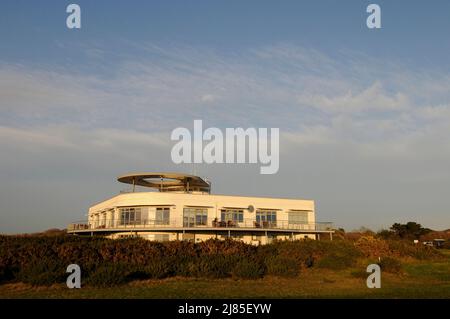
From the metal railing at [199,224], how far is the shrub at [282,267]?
1978 cm

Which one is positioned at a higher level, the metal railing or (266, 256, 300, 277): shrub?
the metal railing

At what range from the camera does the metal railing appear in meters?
41.8

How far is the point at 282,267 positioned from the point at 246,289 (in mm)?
5356

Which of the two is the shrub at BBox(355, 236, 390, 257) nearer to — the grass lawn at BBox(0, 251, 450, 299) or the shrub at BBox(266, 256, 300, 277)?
the grass lawn at BBox(0, 251, 450, 299)

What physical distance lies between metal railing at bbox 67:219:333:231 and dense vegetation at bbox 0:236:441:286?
1388 centimetres

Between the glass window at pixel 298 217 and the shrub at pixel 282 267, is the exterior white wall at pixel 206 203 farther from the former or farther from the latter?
the shrub at pixel 282 267

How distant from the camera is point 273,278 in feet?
69.5

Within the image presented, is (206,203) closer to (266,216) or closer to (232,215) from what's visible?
(232,215)

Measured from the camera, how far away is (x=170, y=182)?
49.1m

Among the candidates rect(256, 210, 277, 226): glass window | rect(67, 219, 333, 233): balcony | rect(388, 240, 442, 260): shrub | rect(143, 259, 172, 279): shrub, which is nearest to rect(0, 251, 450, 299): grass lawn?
rect(143, 259, 172, 279): shrub

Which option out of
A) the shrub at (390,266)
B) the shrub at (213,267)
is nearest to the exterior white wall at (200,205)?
the shrub at (213,267)
